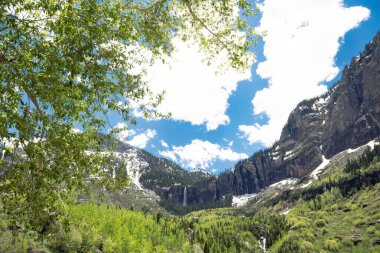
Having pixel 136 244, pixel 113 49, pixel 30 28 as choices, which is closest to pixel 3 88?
pixel 30 28

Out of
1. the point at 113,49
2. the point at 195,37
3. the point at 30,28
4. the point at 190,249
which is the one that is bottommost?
the point at 190,249

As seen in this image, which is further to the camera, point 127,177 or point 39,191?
point 127,177

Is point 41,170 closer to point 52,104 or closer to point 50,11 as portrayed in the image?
point 52,104

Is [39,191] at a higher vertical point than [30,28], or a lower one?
lower

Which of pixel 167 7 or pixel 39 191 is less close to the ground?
pixel 167 7

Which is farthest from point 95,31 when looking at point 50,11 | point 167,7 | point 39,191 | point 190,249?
point 190,249

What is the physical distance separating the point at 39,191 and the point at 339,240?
699 feet

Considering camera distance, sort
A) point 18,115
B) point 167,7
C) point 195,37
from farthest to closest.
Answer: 1. point 195,37
2. point 167,7
3. point 18,115

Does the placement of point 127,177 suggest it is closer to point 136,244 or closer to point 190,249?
point 136,244

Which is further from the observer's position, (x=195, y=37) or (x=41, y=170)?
(x=195, y=37)

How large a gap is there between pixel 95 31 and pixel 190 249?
124801 millimetres

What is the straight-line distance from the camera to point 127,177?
15211 millimetres

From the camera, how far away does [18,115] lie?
33.7 ft

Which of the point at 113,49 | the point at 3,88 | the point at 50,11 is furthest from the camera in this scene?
the point at 113,49
